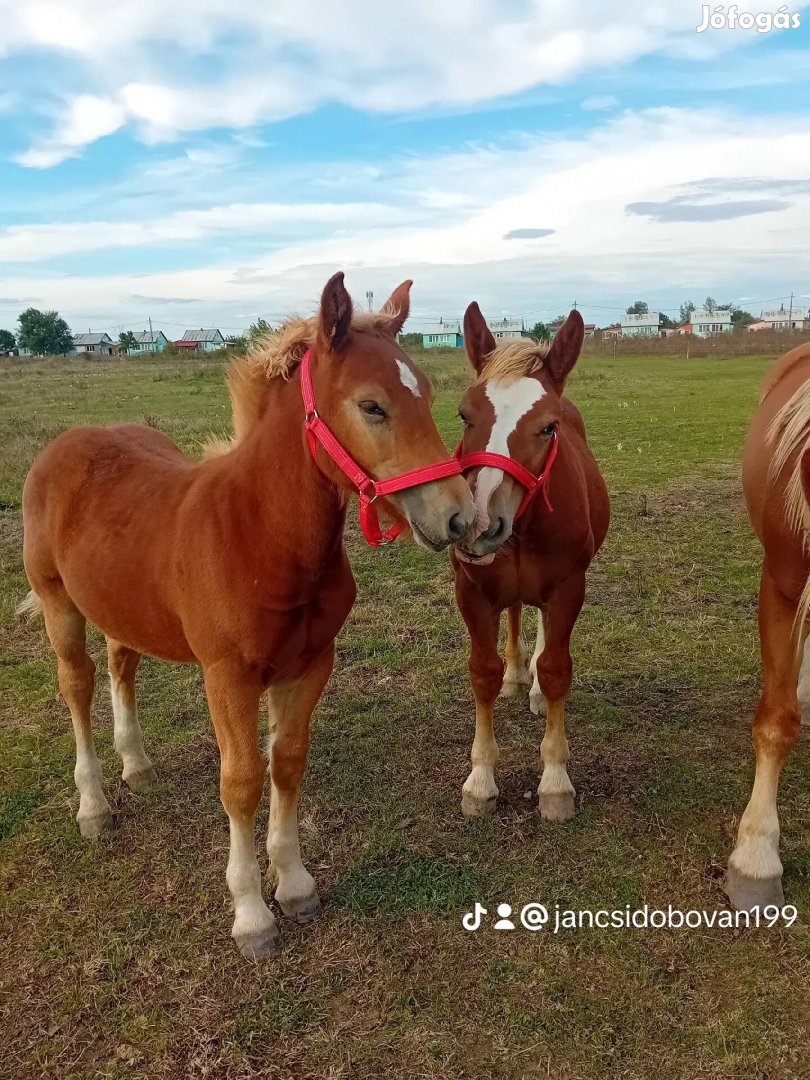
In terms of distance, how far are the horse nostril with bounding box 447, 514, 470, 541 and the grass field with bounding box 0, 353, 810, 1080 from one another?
1.64 m

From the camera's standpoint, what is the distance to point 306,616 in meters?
2.70

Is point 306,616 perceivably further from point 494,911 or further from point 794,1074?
point 794,1074

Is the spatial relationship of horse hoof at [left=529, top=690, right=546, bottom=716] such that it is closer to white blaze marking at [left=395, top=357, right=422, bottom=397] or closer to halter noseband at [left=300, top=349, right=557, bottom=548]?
halter noseband at [left=300, top=349, right=557, bottom=548]

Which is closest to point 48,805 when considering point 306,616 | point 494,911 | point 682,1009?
point 306,616

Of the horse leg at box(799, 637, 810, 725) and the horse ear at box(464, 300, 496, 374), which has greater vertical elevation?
the horse ear at box(464, 300, 496, 374)

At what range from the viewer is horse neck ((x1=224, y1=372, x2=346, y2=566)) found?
2.50 metres

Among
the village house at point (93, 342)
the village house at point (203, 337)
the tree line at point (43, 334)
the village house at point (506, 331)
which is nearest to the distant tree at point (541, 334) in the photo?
the village house at point (506, 331)

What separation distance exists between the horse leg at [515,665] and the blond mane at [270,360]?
2385mm

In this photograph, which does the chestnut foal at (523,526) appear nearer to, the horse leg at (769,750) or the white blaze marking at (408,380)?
the white blaze marking at (408,380)

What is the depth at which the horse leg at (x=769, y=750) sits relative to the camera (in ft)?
9.41

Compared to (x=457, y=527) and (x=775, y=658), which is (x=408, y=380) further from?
(x=775, y=658)

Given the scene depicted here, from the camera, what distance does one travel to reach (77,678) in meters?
3.53

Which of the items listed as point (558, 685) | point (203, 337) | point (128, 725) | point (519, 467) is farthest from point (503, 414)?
point (203, 337)

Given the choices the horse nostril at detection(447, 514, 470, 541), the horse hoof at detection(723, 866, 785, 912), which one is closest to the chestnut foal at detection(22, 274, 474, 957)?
the horse nostril at detection(447, 514, 470, 541)
